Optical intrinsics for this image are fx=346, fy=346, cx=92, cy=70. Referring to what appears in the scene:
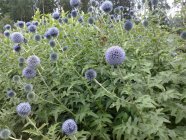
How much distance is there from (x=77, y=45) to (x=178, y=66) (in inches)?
47.9

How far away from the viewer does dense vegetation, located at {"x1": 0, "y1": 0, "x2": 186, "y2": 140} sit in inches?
107

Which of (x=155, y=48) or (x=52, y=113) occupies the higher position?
(x=155, y=48)

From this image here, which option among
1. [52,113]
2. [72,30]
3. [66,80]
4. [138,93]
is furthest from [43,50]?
[138,93]

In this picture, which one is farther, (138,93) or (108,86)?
(108,86)

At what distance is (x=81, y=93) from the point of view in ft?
11.0

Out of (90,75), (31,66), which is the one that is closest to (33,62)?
(31,66)

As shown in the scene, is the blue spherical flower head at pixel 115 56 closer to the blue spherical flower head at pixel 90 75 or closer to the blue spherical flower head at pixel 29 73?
the blue spherical flower head at pixel 90 75

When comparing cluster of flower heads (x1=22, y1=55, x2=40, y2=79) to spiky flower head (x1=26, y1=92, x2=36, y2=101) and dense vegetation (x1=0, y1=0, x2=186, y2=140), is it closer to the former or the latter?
dense vegetation (x1=0, y1=0, x2=186, y2=140)

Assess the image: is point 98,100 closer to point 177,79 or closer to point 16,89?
point 177,79

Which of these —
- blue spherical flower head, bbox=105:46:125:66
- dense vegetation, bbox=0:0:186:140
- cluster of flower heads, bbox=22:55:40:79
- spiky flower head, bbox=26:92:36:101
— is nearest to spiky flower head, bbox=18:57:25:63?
dense vegetation, bbox=0:0:186:140

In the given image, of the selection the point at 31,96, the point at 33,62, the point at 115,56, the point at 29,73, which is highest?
the point at 115,56

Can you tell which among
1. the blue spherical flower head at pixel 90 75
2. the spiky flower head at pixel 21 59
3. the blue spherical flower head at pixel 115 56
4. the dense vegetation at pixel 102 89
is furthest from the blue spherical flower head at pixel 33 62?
the blue spherical flower head at pixel 115 56

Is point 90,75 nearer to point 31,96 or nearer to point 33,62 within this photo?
point 31,96

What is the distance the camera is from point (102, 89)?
304 cm
